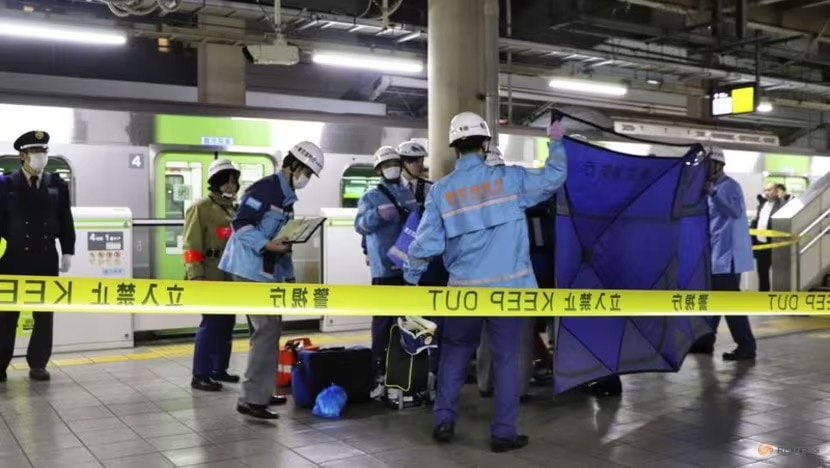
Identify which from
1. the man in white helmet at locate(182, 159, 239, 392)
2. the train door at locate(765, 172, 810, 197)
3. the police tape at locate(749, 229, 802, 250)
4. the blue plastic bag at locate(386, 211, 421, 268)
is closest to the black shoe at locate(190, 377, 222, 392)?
the man in white helmet at locate(182, 159, 239, 392)

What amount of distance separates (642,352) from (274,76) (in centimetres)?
1643

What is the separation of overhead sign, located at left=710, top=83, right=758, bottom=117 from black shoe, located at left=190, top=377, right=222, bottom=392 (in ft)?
31.0

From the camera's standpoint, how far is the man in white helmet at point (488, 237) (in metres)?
4.50

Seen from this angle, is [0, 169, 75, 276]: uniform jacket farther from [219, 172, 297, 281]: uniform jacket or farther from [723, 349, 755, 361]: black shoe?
[723, 349, 755, 361]: black shoe

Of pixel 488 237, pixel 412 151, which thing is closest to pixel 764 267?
pixel 412 151

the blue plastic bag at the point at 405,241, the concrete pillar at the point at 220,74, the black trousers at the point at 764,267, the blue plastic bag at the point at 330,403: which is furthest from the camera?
the concrete pillar at the point at 220,74

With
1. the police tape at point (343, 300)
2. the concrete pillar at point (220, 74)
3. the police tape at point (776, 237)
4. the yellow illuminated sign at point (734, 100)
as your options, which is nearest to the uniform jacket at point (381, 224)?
the police tape at point (343, 300)

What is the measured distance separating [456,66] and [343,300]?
387 cm

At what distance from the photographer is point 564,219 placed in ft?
16.5

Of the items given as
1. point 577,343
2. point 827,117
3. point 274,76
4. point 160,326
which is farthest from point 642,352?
point 827,117

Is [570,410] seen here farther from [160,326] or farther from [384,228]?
[160,326]

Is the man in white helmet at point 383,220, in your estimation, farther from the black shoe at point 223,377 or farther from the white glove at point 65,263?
the white glove at point 65,263

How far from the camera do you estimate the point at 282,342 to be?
8.13 meters

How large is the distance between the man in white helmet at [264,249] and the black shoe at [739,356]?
4.30 metres
